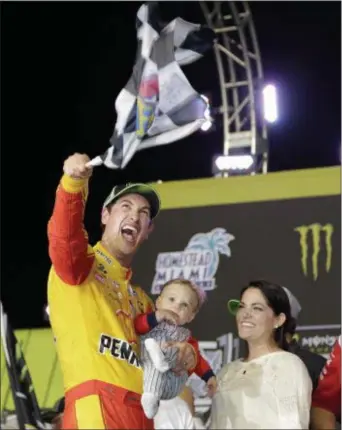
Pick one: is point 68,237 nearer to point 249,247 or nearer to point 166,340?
point 166,340

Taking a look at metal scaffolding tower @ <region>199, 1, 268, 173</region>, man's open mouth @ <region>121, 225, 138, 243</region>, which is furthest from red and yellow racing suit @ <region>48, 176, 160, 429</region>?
metal scaffolding tower @ <region>199, 1, 268, 173</region>

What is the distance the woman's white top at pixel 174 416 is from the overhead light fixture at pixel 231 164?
3514 mm

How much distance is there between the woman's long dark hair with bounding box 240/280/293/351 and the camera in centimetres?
302

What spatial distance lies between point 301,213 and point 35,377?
6.06ft

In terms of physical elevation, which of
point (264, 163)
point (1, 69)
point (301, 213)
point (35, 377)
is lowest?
point (35, 377)

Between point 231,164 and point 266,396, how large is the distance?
356 cm

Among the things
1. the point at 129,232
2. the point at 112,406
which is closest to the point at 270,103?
the point at 129,232

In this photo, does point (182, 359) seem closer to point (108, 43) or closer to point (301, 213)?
point (301, 213)

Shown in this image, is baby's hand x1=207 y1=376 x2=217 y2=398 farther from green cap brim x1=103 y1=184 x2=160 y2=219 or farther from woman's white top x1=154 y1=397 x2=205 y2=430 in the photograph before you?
green cap brim x1=103 y1=184 x2=160 y2=219

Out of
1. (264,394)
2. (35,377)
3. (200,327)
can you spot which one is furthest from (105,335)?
(35,377)

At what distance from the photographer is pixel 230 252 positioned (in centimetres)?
512

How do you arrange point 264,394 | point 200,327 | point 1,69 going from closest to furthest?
point 264,394 → point 200,327 → point 1,69

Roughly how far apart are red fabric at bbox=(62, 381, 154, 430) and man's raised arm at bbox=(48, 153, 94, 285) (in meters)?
0.32

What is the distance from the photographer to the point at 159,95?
2727 mm
